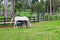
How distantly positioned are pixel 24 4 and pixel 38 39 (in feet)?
127

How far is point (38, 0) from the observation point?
48188mm

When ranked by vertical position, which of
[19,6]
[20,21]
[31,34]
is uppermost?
[19,6]

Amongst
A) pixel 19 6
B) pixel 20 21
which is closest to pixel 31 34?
pixel 20 21

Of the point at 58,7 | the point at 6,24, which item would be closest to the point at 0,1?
the point at 58,7

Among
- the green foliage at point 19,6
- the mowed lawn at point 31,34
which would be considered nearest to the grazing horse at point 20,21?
the mowed lawn at point 31,34

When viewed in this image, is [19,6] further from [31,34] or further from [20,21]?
[31,34]

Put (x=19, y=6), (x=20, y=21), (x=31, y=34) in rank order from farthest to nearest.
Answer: (x=19, y=6)
(x=20, y=21)
(x=31, y=34)

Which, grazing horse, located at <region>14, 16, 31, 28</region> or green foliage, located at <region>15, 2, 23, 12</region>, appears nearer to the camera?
grazing horse, located at <region>14, 16, 31, 28</region>

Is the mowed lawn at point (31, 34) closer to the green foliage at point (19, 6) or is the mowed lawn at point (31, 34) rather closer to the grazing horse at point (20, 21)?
the grazing horse at point (20, 21)

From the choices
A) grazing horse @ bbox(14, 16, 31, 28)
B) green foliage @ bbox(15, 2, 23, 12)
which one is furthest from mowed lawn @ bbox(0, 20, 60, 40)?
green foliage @ bbox(15, 2, 23, 12)

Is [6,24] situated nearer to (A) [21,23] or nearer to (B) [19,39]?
(A) [21,23]

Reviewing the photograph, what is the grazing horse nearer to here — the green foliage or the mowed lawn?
the mowed lawn

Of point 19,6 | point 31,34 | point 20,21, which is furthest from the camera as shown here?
point 19,6

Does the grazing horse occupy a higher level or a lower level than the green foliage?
lower
